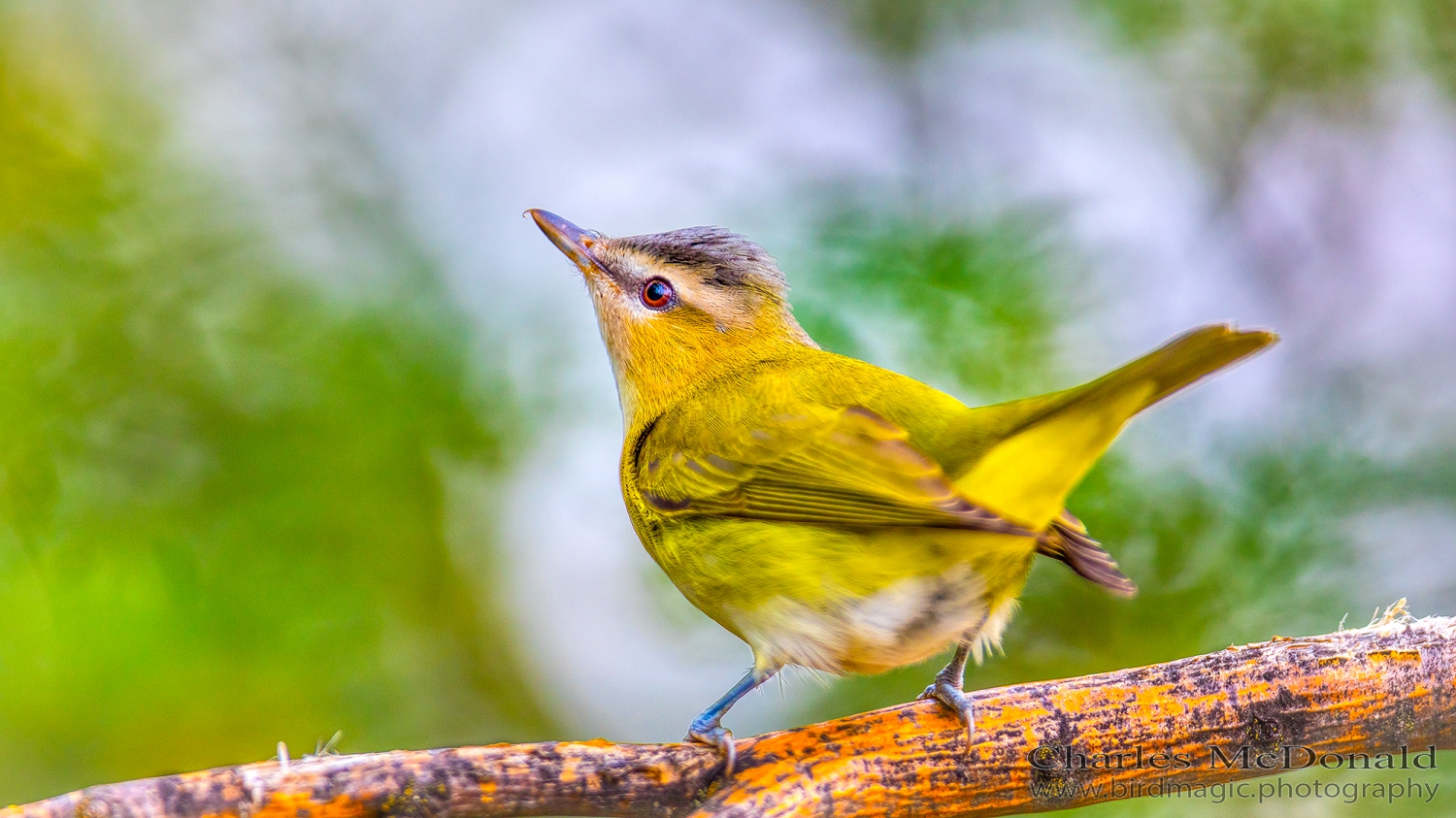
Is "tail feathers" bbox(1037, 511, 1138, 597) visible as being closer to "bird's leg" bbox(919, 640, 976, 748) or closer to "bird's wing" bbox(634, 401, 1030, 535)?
"bird's leg" bbox(919, 640, 976, 748)

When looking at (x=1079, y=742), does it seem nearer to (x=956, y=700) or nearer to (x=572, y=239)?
(x=956, y=700)

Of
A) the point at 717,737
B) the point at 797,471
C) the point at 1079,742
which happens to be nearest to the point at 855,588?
the point at 797,471

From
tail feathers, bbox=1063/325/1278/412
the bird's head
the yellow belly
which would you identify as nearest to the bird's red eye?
the bird's head

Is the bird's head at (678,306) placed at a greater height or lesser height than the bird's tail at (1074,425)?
greater

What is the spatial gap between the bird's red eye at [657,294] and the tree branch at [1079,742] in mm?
1518

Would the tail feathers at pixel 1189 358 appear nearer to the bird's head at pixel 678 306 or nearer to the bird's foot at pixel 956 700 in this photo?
the bird's foot at pixel 956 700

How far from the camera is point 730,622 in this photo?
282cm

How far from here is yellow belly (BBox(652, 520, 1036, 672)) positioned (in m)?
2.56

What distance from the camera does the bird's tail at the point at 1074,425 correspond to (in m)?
2.24

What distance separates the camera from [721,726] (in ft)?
8.54

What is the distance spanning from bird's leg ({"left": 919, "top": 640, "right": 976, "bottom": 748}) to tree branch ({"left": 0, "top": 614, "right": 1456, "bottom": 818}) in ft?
0.09

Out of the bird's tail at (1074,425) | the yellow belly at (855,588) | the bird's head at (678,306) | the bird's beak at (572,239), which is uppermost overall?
the bird's beak at (572,239)

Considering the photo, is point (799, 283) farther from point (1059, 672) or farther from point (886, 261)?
point (1059, 672)

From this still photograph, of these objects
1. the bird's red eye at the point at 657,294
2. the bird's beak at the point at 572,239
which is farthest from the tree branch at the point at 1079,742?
the bird's beak at the point at 572,239
